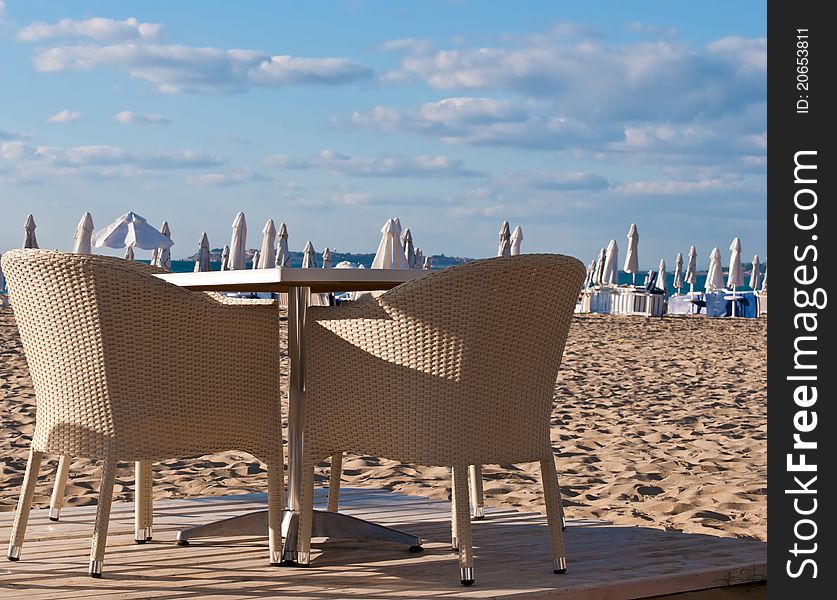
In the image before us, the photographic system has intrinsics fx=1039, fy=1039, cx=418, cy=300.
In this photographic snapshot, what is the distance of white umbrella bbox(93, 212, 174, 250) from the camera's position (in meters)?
16.9

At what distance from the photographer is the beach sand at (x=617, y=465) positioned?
14.5ft

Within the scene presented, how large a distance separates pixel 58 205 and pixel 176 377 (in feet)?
52.3

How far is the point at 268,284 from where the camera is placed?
9.84 ft

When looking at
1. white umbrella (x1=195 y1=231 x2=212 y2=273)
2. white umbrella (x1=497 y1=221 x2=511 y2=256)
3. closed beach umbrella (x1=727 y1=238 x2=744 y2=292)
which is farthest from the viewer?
closed beach umbrella (x1=727 y1=238 x2=744 y2=292)

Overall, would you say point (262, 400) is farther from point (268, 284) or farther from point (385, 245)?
point (385, 245)

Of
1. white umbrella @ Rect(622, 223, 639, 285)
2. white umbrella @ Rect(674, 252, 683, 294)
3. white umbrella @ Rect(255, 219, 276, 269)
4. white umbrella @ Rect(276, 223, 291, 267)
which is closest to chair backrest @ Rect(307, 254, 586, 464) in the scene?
white umbrella @ Rect(255, 219, 276, 269)

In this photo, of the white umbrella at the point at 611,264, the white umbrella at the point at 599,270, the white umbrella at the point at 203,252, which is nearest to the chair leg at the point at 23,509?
the white umbrella at the point at 203,252

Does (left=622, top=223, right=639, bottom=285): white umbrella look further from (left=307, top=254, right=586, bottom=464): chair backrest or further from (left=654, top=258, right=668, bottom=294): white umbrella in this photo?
(left=307, top=254, right=586, bottom=464): chair backrest

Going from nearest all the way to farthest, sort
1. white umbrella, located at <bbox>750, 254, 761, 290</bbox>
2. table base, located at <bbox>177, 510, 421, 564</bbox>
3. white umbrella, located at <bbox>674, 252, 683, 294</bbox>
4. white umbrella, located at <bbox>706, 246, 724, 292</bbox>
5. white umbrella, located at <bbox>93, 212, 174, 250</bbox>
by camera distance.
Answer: table base, located at <bbox>177, 510, 421, 564</bbox> < white umbrella, located at <bbox>93, 212, 174, 250</bbox> < white umbrella, located at <bbox>706, 246, 724, 292</bbox> < white umbrella, located at <bbox>674, 252, 683, 294</bbox> < white umbrella, located at <bbox>750, 254, 761, 290</bbox>

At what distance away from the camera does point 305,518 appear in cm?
303

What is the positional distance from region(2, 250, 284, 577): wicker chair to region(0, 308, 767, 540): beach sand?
0.36 ft

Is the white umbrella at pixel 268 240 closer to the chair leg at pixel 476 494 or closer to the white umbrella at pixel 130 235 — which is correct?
the white umbrella at pixel 130 235

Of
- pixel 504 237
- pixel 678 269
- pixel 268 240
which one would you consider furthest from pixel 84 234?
pixel 678 269
